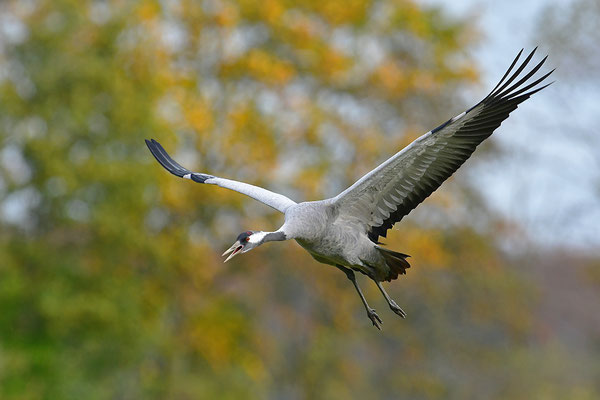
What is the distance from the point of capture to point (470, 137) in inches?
277

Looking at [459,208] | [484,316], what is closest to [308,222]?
[459,208]

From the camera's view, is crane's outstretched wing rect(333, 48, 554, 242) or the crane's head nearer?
the crane's head

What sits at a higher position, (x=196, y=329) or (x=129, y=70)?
(x=129, y=70)

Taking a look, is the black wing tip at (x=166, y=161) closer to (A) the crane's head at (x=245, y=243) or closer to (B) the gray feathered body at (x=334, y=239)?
(B) the gray feathered body at (x=334, y=239)

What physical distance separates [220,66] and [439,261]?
6.74 m

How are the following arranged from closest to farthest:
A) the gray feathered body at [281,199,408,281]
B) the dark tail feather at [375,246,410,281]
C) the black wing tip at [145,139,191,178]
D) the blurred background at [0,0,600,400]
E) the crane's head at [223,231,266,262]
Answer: the crane's head at [223,231,266,262]
the gray feathered body at [281,199,408,281]
the dark tail feather at [375,246,410,281]
the black wing tip at [145,139,191,178]
the blurred background at [0,0,600,400]

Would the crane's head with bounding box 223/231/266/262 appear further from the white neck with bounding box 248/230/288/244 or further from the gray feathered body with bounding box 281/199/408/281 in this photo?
the gray feathered body with bounding box 281/199/408/281

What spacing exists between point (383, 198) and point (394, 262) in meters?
0.50

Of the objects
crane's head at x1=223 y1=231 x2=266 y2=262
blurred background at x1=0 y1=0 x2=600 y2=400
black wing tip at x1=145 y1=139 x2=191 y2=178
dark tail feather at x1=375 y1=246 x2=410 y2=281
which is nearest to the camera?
crane's head at x1=223 y1=231 x2=266 y2=262

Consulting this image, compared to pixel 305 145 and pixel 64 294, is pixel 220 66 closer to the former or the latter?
pixel 305 145

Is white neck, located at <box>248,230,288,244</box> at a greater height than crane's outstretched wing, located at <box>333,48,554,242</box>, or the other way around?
crane's outstretched wing, located at <box>333,48,554,242</box>

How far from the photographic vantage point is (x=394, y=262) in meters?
7.21

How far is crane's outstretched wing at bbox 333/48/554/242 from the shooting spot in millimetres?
6766

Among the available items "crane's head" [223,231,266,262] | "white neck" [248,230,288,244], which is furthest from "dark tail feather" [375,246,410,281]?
"crane's head" [223,231,266,262]
